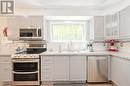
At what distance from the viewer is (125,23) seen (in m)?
4.21

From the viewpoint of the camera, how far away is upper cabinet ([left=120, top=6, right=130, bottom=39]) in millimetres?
4043

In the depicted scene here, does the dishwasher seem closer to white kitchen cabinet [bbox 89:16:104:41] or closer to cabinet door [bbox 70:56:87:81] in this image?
cabinet door [bbox 70:56:87:81]

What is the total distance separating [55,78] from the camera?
4945 millimetres

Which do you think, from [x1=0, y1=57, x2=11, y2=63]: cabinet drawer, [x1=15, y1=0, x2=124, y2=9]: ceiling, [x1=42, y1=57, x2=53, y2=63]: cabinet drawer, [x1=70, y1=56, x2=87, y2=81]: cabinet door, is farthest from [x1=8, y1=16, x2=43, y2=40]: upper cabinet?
[x1=70, y1=56, x2=87, y2=81]: cabinet door

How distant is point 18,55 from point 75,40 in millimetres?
2081

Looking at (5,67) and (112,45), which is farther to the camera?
(112,45)

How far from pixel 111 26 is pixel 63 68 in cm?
180

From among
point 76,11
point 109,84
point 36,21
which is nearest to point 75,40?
point 76,11

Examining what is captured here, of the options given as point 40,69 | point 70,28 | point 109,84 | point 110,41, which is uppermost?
point 70,28

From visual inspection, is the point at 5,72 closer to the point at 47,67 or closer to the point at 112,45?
the point at 47,67

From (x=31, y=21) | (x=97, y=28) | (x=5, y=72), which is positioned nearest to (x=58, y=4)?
(x=31, y=21)

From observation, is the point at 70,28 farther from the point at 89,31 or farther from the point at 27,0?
the point at 27,0

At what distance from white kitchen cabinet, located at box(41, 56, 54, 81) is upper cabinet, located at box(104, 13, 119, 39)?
70.5 inches

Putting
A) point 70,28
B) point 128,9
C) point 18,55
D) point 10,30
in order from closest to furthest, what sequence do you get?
point 128,9, point 18,55, point 10,30, point 70,28
